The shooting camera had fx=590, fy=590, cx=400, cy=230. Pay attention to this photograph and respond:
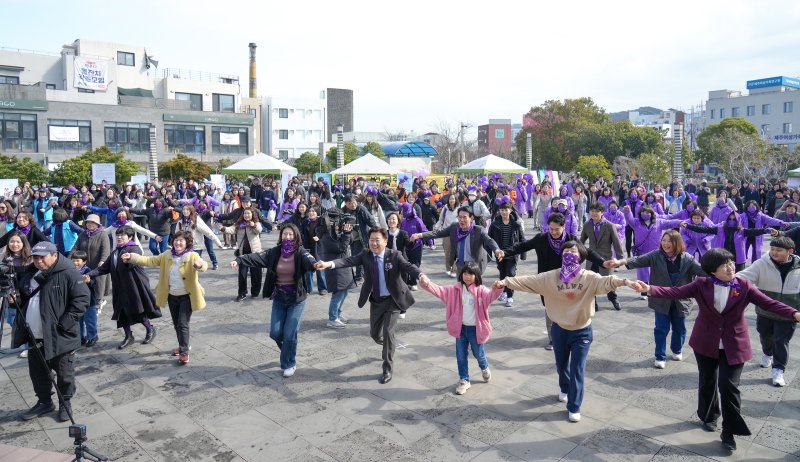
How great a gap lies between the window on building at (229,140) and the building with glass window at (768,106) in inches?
1990

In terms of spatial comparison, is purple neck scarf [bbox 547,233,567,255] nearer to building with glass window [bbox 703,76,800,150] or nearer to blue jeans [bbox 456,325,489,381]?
blue jeans [bbox 456,325,489,381]

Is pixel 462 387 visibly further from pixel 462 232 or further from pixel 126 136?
pixel 126 136

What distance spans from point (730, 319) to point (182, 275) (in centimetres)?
552

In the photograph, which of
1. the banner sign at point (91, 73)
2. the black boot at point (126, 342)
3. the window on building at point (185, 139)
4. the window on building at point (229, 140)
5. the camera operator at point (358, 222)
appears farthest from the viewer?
the window on building at point (229, 140)

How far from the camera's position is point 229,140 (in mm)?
52375

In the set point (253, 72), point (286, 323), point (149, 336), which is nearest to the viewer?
point (286, 323)

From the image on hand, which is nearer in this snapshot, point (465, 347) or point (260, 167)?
point (465, 347)

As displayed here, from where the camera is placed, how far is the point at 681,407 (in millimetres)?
5434

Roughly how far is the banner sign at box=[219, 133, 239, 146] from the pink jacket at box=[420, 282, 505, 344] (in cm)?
4953

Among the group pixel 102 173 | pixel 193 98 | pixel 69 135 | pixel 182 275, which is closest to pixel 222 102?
pixel 193 98

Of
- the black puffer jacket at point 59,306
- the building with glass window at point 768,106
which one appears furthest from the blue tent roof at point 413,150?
the black puffer jacket at point 59,306

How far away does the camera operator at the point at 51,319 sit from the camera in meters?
5.28

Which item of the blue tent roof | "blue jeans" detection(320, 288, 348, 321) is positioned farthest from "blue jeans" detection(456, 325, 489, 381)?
the blue tent roof

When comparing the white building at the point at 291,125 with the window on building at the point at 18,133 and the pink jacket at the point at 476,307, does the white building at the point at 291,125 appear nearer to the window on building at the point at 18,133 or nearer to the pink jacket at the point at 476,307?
the window on building at the point at 18,133
